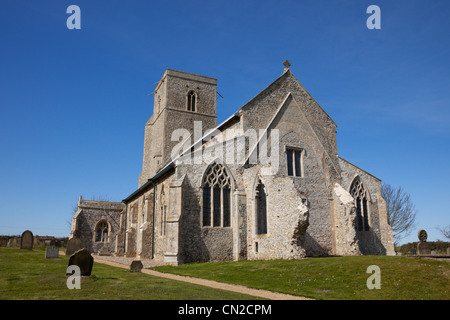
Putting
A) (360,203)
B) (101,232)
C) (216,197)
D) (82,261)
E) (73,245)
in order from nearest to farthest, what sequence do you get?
(82,261)
(216,197)
(73,245)
(360,203)
(101,232)

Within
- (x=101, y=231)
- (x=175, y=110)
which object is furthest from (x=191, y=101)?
(x=101, y=231)

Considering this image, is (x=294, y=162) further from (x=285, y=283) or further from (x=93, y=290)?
(x=93, y=290)

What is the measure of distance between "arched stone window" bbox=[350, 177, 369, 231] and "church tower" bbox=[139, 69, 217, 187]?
20012mm

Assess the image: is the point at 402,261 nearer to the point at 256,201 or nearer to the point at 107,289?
the point at 256,201

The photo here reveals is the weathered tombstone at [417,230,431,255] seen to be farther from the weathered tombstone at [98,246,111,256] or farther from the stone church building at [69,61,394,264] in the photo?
the weathered tombstone at [98,246,111,256]

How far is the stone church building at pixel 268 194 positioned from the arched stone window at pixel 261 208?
6cm

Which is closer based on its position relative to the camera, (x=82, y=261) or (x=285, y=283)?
(x=82, y=261)

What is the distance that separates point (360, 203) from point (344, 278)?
14.0m

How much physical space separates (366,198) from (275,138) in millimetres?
8822

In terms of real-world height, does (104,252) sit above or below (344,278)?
below

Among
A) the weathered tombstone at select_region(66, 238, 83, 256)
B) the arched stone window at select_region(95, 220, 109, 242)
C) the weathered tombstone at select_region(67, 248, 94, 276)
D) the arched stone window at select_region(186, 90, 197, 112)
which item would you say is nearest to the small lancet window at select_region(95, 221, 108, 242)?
the arched stone window at select_region(95, 220, 109, 242)

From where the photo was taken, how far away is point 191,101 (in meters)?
41.1

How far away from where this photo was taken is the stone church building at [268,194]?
766 inches
